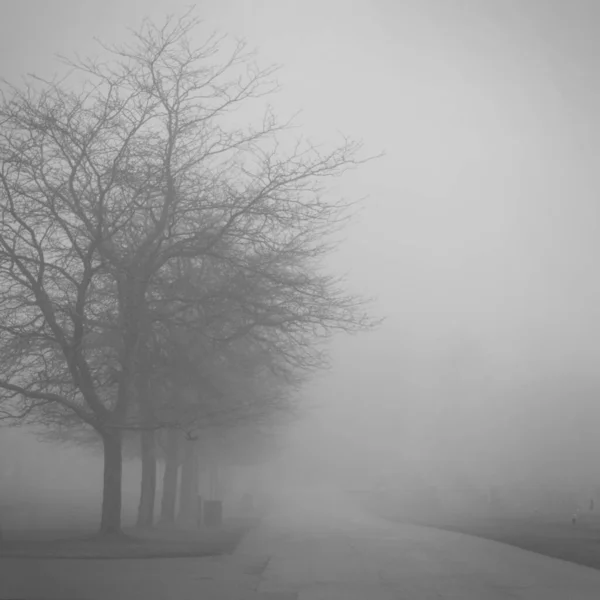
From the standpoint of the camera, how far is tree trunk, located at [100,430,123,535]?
66.0 ft

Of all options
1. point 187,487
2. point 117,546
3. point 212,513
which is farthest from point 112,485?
point 187,487

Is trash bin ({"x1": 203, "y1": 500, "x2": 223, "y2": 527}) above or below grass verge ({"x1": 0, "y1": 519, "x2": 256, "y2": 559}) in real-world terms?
above

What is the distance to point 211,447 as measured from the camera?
41.7 metres

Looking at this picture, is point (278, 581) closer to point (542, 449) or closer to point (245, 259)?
point (245, 259)

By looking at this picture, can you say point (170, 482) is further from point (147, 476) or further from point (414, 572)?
point (414, 572)

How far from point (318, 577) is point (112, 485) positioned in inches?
330

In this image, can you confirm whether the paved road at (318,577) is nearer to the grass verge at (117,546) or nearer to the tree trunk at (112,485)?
the grass verge at (117,546)

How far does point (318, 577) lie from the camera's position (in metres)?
13.9

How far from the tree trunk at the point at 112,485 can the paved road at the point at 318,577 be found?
347cm

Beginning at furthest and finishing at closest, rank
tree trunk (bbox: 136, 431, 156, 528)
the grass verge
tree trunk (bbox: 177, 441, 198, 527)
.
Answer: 1. tree trunk (bbox: 177, 441, 198, 527)
2. tree trunk (bbox: 136, 431, 156, 528)
3. the grass verge

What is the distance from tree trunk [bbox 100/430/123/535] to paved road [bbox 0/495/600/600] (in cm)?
347

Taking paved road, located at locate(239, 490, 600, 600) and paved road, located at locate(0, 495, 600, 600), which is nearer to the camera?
paved road, located at locate(0, 495, 600, 600)

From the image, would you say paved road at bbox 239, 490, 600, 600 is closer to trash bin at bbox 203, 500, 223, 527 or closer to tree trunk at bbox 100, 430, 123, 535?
tree trunk at bbox 100, 430, 123, 535

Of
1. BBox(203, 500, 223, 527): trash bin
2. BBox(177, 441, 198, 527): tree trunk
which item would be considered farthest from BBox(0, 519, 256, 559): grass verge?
BBox(177, 441, 198, 527): tree trunk
